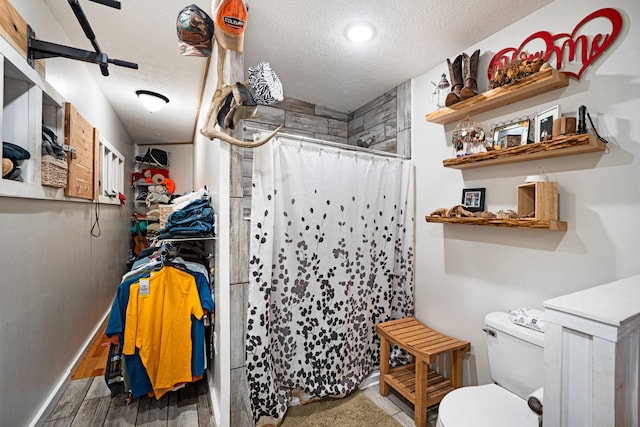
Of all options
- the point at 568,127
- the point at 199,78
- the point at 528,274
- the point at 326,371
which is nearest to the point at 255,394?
the point at 326,371

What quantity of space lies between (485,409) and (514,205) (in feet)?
3.65

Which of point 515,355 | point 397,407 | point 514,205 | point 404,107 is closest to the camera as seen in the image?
point 515,355

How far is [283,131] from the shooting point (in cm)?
264

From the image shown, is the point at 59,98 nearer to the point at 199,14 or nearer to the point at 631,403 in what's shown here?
the point at 199,14

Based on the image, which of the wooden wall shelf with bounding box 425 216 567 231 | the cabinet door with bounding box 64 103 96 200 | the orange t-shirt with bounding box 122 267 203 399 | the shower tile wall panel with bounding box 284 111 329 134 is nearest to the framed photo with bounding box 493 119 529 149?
the wooden wall shelf with bounding box 425 216 567 231

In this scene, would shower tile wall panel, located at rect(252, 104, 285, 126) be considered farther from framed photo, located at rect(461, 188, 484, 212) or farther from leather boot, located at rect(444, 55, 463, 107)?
framed photo, located at rect(461, 188, 484, 212)

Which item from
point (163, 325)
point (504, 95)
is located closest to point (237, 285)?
point (163, 325)

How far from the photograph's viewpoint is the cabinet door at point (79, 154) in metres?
1.95

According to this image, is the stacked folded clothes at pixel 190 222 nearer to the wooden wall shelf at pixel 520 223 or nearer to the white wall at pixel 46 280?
the white wall at pixel 46 280

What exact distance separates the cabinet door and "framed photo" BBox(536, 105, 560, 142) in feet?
9.76

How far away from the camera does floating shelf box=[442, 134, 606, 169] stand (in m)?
1.24

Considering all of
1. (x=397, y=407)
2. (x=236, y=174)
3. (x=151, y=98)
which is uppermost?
(x=151, y=98)

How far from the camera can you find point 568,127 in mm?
1328

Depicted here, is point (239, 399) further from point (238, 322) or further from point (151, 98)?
point (151, 98)
